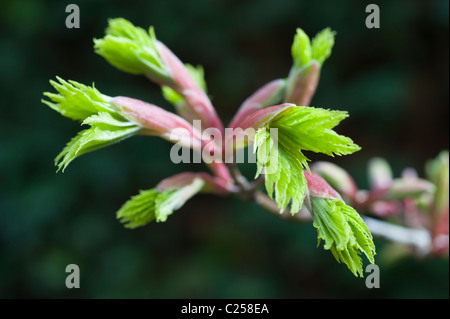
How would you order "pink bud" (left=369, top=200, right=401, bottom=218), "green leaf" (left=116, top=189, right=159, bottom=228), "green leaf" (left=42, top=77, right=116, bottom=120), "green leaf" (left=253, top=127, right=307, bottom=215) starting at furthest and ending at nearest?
"pink bud" (left=369, top=200, right=401, bottom=218), "green leaf" (left=116, top=189, right=159, bottom=228), "green leaf" (left=42, top=77, right=116, bottom=120), "green leaf" (left=253, top=127, right=307, bottom=215)

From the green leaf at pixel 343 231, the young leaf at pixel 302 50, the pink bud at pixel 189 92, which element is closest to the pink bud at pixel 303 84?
the young leaf at pixel 302 50

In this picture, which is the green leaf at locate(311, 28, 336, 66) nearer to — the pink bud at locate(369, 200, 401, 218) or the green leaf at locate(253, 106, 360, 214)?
the green leaf at locate(253, 106, 360, 214)

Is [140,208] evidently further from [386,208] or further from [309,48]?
[386,208]

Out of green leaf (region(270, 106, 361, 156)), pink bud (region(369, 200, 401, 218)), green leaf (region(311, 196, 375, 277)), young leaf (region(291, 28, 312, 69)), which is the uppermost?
young leaf (region(291, 28, 312, 69))

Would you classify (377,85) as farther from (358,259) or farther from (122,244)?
(358,259)

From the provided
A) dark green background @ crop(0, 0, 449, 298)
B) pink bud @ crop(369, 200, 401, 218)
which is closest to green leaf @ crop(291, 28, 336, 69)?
pink bud @ crop(369, 200, 401, 218)

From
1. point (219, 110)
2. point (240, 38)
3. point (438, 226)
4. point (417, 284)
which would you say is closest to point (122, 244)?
point (219, 110)

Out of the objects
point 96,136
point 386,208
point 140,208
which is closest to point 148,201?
point 140,208
